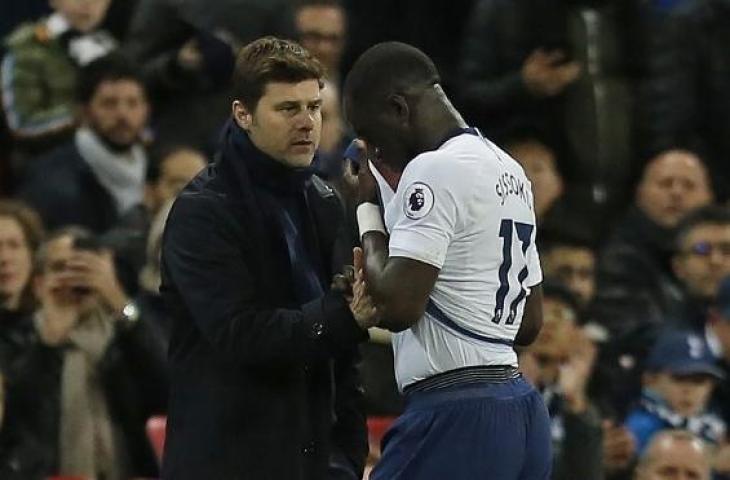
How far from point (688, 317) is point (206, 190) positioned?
3.98 meters

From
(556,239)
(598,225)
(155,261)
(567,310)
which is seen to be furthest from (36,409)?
(598,225)

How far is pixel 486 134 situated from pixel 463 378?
15.8ft

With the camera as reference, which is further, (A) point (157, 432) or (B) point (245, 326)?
(A) point (157, 432)

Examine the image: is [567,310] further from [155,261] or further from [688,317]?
[155,261]

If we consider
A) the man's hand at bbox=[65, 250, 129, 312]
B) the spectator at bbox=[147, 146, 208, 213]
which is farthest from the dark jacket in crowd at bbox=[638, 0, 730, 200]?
the man's hand at bbox=[65, 250, 129, 312]

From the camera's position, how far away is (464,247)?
5.16 metres

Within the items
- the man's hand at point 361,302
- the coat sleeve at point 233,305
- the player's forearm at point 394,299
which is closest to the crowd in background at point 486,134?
the coat sleeve at point 233,305

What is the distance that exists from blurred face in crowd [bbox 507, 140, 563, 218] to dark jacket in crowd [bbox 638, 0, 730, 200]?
2.41 feet

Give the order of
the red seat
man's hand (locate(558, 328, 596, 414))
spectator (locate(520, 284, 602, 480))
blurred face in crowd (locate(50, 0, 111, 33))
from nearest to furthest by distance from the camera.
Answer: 1. the red seat
2. spectator (locate(520, 284, 602, 480))
3. man's hand (locate(558, 328, 596, 414))
4. blurred face in crowd (locate(50, 0, 111, 33))

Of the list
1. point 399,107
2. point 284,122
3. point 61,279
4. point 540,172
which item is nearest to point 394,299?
point 399,107

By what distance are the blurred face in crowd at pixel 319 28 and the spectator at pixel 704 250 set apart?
1.84 metres

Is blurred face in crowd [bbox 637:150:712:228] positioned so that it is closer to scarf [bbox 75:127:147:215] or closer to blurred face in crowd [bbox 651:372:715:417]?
blurred face in crowd [bbox 651:372:715:417]

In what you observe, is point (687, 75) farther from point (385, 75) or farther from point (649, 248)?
point (385, 75)

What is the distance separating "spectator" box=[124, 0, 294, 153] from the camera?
947 cm
